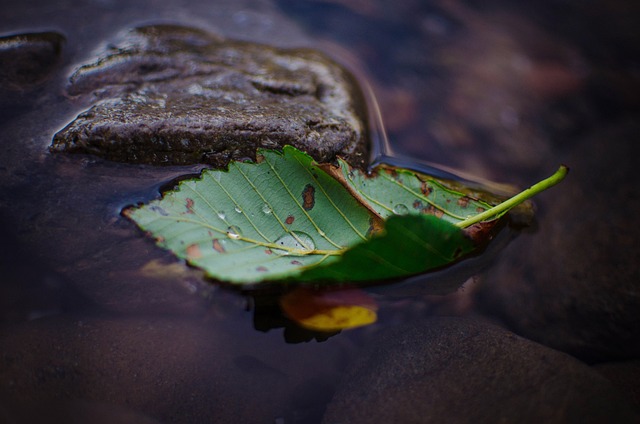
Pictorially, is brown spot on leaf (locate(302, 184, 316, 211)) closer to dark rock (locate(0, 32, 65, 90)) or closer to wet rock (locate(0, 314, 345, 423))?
wet rock (locate(0, 314, 345, 423))

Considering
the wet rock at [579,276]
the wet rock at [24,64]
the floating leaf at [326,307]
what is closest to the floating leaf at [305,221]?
the floating leaf at [326,307]

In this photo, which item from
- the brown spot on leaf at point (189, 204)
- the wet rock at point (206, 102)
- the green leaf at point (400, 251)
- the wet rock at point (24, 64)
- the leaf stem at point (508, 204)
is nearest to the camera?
the green leaf at point (400, 251)

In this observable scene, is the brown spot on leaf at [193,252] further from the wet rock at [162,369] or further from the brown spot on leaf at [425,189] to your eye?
the brown spot on leaf at [425,189]

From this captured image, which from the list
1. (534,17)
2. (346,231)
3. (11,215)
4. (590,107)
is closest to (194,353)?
(346,231)

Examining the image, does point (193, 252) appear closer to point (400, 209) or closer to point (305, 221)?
point (305, 221)

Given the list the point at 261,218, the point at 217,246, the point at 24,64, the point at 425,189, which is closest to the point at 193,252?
the point at 217,246

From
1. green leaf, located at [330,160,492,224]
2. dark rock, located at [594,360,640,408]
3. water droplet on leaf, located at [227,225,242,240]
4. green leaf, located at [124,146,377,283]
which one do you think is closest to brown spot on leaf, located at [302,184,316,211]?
green leaf, located at [124,146,377,283]

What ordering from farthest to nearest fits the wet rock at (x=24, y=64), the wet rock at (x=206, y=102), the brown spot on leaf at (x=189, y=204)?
the wet rock at (x=24, y=64) → the wet rock at (x=206, y=102) → the brown spot on leaf at (x=189, y=204)
